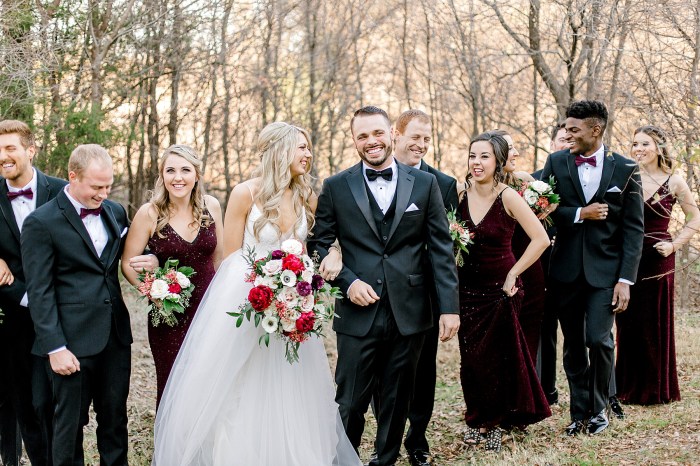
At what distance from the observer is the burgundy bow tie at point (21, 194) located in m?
5.28

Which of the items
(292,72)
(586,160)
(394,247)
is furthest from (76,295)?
(292,72)

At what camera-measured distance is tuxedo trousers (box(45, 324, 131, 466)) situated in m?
4.81

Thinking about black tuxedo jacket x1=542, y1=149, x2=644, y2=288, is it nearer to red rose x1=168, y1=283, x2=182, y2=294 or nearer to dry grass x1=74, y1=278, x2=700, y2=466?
dry grass x1=74, y1=278, x2=700, y2=466

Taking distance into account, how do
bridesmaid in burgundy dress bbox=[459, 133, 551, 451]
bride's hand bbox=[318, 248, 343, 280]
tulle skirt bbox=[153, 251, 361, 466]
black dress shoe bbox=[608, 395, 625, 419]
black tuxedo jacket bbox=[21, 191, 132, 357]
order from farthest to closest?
black dress shoe bbox=[608, 395, 625, 419] < bridesmaid in burgundy dress bbox=[459, 133, 551, 451] < bride's hand bbox=[318, 248, 343, 280] < tulle skirt bbox=[153, 251, 361, 466] < black tuxedo jacket bbox=[21, 191, 132, 357]

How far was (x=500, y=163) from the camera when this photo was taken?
19.9ft

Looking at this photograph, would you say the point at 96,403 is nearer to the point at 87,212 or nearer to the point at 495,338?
the point at 87,212

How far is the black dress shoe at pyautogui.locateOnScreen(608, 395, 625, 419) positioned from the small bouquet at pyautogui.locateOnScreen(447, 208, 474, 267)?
206cm

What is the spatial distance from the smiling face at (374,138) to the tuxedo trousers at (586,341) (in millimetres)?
2181

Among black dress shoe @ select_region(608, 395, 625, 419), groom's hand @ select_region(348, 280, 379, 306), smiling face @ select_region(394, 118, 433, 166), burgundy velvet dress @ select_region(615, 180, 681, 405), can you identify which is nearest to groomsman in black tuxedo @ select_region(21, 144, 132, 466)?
groom's hand @ select_region(348, 280, 379, 306)

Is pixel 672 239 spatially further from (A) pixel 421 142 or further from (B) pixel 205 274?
(B) pixel 205 274

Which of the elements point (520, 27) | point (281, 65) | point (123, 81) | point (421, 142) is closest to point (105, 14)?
point (123, 81)

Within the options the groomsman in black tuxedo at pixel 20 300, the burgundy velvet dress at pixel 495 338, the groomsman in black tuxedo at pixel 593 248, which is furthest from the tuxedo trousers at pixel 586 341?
the groomsman in black tuxedo at pixel 20 300

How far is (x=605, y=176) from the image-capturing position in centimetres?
622

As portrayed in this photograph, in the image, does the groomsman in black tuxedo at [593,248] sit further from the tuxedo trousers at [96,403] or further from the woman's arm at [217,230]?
the tuxedo trousers at [96,403]
